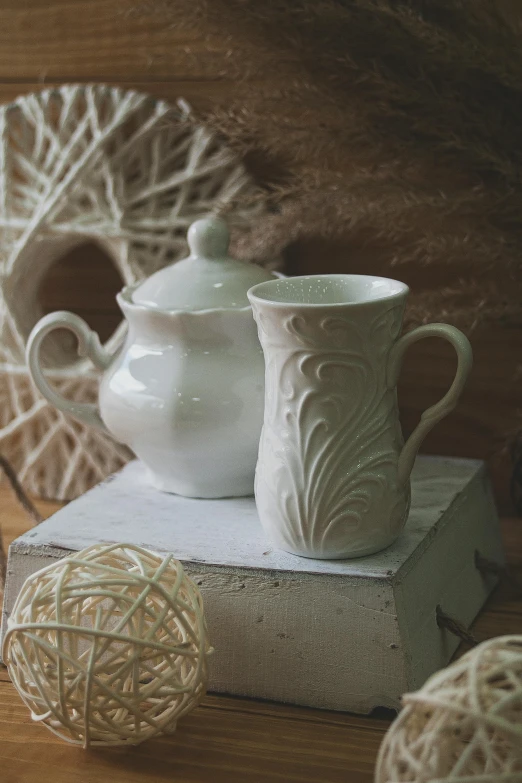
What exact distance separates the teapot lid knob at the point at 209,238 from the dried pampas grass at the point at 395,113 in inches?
3.0

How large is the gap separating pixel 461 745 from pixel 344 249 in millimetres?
521

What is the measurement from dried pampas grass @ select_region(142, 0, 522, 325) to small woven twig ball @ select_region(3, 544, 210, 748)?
315 millimetres

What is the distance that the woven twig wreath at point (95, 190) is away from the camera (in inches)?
Result: 34.7

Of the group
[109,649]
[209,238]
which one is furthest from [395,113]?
[109,649]

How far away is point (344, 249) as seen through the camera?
89cm

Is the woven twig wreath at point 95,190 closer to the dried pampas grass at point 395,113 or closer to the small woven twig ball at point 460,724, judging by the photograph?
the dried pampas grass at point 395,113

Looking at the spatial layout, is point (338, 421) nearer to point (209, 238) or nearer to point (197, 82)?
point (209, 238)

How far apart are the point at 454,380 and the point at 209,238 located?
0.21m

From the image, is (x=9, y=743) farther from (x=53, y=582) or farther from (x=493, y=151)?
(x=493, y=151)

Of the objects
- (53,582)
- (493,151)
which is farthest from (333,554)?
(493,151)

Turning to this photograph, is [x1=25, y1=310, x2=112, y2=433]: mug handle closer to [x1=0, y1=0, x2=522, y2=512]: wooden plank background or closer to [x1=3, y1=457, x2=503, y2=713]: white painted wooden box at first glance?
[x1=3, y1=457, x2=503, y2=713]: white painted wooden box

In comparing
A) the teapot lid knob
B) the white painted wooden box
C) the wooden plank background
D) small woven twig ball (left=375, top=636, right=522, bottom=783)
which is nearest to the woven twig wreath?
the wooden plank background

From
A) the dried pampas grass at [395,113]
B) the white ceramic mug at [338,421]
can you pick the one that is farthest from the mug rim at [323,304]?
the dried pampas grass at [395,113]

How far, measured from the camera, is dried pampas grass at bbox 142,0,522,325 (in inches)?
28.5
